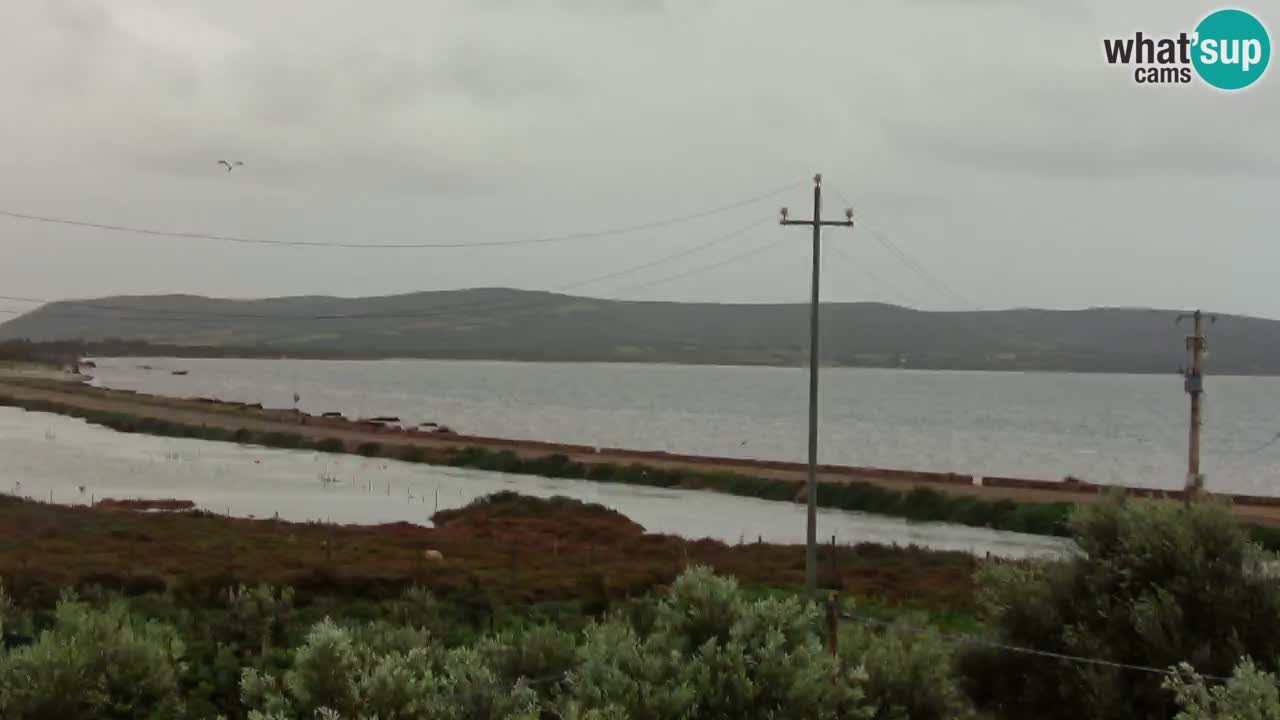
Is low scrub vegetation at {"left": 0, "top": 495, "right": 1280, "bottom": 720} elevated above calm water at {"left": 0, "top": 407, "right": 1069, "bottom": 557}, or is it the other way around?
low scrub vegetation at {"left": 0, "top": 495, "right": 1280, "bottom": 720}

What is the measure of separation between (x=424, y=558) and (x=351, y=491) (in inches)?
1532

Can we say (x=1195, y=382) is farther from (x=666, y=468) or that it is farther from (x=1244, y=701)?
→ (x=666, y=468)

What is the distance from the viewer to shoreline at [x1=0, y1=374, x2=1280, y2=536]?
7438cm

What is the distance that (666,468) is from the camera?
9700 centimetres

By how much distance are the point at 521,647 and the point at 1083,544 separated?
8732 millimetres

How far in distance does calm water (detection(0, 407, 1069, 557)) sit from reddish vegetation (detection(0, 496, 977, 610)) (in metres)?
6.36

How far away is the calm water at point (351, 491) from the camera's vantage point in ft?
223

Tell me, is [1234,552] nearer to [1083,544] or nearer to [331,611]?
[1083,544]

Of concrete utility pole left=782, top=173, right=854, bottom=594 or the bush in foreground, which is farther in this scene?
concrete utility pole left=782, top=173, right=854, bottom=594

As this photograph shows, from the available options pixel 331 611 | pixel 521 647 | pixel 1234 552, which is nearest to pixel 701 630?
pixel 521 647

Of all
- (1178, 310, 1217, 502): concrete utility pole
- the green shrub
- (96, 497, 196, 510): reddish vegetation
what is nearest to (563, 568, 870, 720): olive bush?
the green shrub

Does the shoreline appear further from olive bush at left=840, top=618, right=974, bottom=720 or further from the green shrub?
the green shrub

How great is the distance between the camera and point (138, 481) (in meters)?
83.0

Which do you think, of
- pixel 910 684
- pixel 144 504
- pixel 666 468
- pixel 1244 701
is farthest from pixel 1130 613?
pixel 666 468
